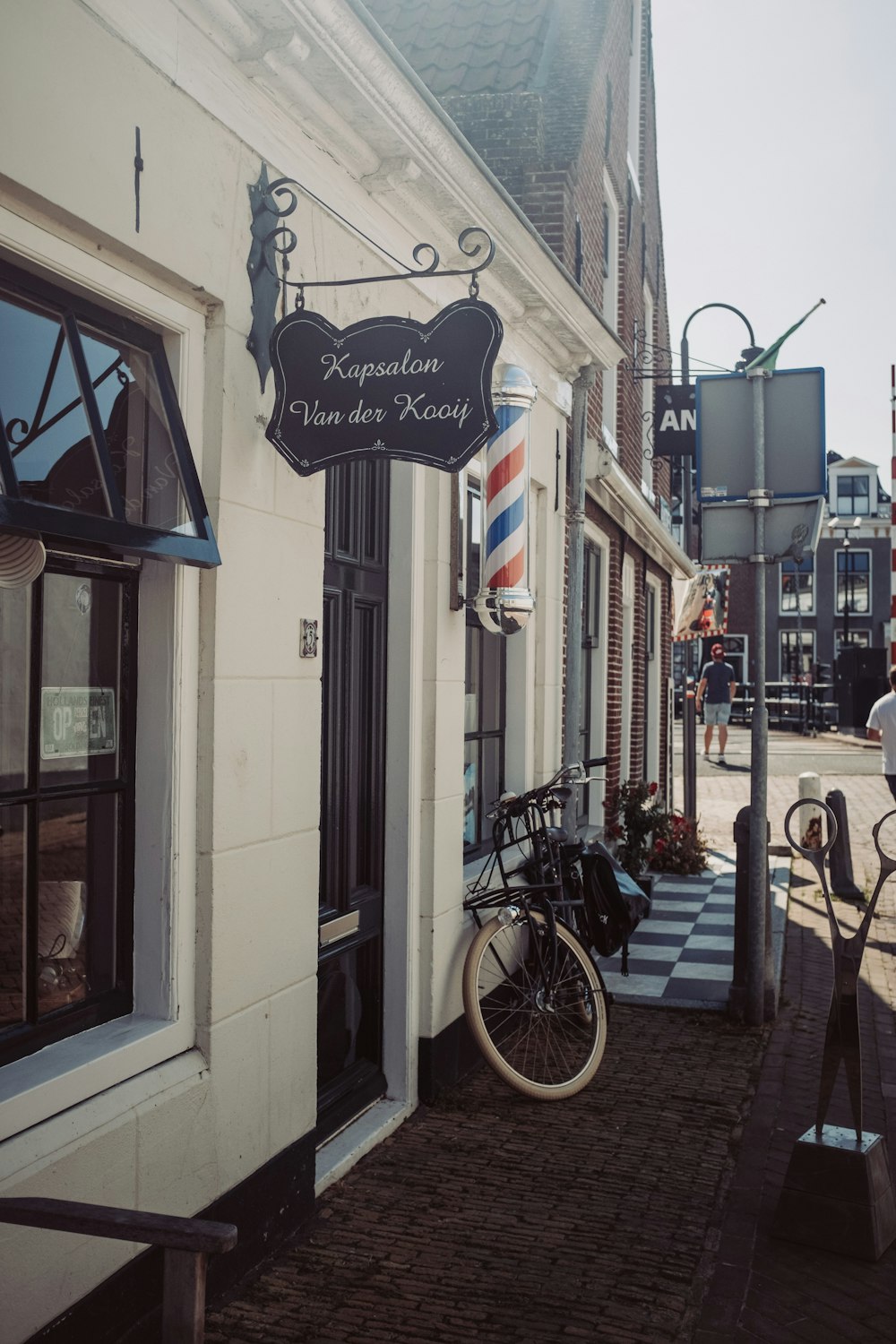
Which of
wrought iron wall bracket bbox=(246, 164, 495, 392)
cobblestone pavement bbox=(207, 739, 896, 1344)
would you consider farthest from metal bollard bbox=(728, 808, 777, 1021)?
wrought iron wall bracket bbox=(246, 164, 495, 392)

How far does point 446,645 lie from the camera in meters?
5.04

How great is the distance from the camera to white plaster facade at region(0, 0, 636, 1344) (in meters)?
2.55

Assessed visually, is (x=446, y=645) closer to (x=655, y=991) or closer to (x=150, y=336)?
(x=150, y=336)

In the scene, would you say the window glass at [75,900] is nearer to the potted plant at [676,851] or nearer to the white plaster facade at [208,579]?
the white plaster facade at [208,579]

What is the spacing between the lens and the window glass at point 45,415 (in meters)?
2.54

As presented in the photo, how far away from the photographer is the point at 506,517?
4863mm

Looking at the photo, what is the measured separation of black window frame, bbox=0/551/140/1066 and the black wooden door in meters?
1.18

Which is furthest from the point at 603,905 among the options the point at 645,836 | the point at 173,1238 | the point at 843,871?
the point at 645,836

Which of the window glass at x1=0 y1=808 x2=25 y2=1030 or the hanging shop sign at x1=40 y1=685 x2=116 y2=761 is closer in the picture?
the window glass at x1=0 y1=808 x2=25 y2=1030

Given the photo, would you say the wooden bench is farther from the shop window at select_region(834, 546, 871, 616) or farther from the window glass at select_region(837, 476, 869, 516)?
the window glass at select_region(837, 476, 869, 516)

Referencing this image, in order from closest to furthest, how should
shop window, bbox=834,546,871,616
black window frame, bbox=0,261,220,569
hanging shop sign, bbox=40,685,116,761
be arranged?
black window frame, bbox=0,261,220,569 → hanging shop sign, bbox=40,685,116,761 → shop window, bbox=834,546,871,616

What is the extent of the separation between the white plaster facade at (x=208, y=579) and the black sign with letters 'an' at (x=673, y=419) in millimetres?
6646

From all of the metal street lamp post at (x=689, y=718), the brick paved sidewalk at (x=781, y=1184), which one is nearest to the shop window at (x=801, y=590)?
the metal street lamp post at (x=689, y=718)

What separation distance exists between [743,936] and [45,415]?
465cm
